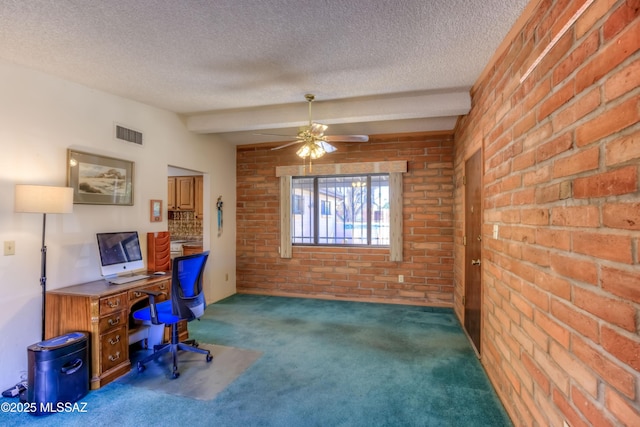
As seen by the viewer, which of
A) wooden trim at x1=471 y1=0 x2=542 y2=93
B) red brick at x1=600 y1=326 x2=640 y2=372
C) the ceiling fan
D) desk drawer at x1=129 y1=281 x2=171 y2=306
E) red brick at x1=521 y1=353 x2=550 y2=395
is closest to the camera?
red brick at x1=600 y1=326 x2=640 y2=372

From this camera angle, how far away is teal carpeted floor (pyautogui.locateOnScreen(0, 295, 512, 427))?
2.11 meters

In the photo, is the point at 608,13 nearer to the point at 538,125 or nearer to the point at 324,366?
the point at 538,125

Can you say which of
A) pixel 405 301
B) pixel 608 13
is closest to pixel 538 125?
pixel 608 13

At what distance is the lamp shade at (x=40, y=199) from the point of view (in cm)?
229

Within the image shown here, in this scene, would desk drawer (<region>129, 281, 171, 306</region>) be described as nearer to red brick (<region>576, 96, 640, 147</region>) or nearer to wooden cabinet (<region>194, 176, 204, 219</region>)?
wooden cabinet (<region>194, 176, 204, 219</region>)

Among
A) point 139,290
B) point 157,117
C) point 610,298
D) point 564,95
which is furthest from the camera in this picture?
point 157,117

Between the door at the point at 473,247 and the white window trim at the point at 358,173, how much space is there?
1258 mm

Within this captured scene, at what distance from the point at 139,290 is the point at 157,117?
212cm

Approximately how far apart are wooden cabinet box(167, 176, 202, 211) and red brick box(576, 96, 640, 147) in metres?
5.57

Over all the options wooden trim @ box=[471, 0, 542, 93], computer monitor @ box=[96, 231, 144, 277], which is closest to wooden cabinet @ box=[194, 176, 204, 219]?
computer monitor @ box=[96, 231, 144, 277]

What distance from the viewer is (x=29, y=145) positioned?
100 inches

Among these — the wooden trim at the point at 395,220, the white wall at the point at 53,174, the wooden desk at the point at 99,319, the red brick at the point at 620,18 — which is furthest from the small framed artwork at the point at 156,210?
the red brick at the point at 620,18

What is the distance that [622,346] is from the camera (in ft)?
3.38

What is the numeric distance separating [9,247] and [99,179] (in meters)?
0.93
